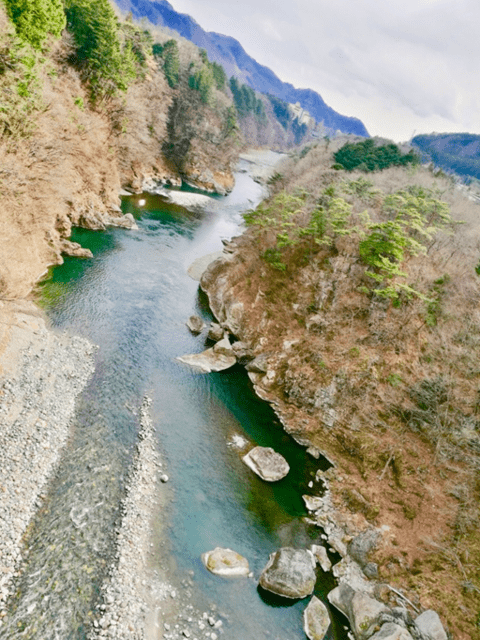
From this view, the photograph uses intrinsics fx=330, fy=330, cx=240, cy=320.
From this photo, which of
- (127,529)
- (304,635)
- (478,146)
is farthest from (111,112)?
(478,146)

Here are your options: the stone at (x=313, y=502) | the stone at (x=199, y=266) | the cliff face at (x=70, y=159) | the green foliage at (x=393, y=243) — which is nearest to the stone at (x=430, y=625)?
the stone at (x=313, y=502)

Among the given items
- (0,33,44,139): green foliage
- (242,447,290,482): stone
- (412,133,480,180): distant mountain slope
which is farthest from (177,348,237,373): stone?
(412,133,480,180): distant mountain slope

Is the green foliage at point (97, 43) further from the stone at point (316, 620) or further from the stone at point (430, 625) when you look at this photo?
the stone at point (430, 625)

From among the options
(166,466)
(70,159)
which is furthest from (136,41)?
(166,466)

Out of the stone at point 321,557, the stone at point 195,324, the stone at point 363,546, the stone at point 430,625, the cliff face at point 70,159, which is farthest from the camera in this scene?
the stone at point 195,324

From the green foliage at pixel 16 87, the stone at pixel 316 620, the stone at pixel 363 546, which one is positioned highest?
the green foliage at pixel 16 87

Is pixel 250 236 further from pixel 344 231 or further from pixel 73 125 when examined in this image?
pixel 73 125

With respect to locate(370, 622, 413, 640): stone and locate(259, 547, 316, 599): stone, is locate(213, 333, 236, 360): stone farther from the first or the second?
locate(370, 622, 413, 640): stone

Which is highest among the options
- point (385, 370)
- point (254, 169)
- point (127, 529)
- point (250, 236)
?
point (254, 169)
